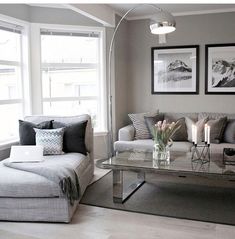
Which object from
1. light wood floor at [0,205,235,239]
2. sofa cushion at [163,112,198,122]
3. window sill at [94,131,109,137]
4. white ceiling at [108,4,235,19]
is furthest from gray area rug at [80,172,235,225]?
white ceiling at [108,4,235,19]

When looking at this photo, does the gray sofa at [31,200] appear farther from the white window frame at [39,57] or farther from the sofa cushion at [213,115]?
the sofa cushion at [213,115]

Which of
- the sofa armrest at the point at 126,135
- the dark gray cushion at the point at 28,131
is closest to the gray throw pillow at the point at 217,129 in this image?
the sofa armrest at the point at 126,135

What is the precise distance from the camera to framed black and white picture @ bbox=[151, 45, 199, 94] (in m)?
5.26

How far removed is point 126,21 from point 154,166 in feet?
10.1

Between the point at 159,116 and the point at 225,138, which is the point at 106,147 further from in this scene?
the point at 225,138

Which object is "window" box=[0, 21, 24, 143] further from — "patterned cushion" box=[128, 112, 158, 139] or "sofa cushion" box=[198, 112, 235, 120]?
"sofa cushion" box=[198, 112, 235, 120]

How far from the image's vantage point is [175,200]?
3512 mm

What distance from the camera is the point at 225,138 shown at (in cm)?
461

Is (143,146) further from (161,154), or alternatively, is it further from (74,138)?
(74,138)

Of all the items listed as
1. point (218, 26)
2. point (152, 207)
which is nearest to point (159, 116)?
point (218, 26)

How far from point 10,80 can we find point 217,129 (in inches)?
119

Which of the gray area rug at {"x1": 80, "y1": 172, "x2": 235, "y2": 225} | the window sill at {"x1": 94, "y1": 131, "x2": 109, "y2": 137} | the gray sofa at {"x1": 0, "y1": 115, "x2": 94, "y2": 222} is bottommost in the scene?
the gray area rug at {"x1": 80, "y1": 172, "x2": 235, "y2": 225}

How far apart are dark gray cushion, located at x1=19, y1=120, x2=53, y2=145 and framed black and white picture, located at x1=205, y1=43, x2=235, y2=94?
8.94 feet

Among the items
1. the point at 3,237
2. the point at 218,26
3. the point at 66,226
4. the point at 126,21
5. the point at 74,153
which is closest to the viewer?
the point at 3,237
